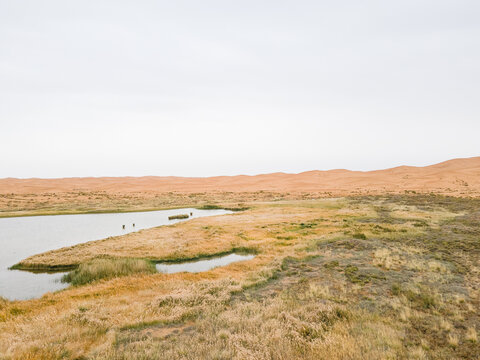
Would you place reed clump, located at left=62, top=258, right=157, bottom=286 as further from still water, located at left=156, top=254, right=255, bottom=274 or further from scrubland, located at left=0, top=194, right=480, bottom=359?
still water, located at left=156, top=254, right=255, bottom=274

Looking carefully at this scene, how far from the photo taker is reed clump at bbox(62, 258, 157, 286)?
636 inches

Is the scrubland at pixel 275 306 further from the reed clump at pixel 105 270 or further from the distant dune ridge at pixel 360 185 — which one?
the distant dune ridge at pixel 360 185

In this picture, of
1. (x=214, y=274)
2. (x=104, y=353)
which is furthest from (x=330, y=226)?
(x=104, y=353)

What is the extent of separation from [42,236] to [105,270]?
18419mm

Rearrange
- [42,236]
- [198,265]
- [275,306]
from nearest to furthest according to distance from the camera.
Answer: [275,306] → [198,265] → [42,236]

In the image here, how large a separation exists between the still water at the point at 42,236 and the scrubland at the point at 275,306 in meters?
2.01

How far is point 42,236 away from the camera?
1164 inches

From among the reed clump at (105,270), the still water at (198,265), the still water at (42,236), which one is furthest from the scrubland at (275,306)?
the still water at (42,236)

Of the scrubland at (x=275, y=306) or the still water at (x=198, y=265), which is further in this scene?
the still water at (x=198, y=265)

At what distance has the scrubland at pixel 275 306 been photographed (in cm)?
768

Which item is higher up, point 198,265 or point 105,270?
point 105,270

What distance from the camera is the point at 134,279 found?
50.9ft

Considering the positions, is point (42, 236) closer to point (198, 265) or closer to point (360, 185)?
point (198, 265)

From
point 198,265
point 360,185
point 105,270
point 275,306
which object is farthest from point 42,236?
point 360,185
